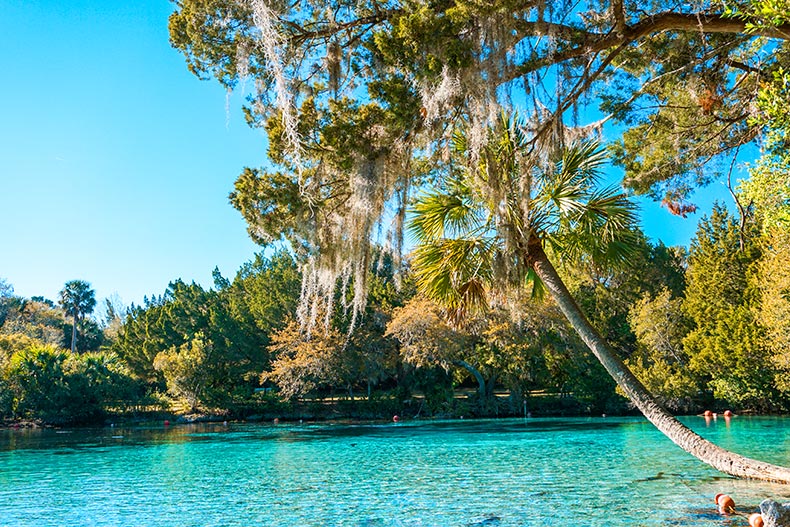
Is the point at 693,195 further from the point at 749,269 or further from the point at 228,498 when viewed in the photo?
the point at 749,269

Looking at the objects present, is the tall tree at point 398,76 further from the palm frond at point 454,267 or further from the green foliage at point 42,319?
the green foliage at point 42,319

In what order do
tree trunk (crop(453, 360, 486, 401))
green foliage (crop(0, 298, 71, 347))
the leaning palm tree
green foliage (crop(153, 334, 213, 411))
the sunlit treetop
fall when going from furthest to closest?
green foliage (crop(0, 298, 71, 347)) < green foliage (crop(153, 334, 213, 411)) < tree trunk (crop(453, 360, 486, 401)) < the leaning palm tree < the sunlit treetop

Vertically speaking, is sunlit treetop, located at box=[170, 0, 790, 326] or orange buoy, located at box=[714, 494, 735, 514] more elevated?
sunlit treetop, located at box=[170, 0, 790, 326]

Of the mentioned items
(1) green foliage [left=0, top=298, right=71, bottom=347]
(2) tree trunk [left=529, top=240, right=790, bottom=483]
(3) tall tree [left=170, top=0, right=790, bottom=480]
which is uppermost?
(1) green foliage [left=0, top=298, right=71, bottom=347]

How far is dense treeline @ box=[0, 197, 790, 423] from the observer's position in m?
25.9

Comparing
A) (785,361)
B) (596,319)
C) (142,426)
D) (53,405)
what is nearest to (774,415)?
(785,361)

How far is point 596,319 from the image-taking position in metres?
32.3

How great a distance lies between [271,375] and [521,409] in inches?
509

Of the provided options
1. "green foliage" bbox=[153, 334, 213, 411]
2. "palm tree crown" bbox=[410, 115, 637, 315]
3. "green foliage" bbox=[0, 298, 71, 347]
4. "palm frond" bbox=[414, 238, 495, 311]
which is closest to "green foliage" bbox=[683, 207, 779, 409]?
"palm tree crown" bbox=[410, 115, 637, 315]

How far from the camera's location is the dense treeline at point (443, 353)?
25938 millimetres

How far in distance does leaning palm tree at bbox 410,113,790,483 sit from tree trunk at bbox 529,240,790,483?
0.04 ft

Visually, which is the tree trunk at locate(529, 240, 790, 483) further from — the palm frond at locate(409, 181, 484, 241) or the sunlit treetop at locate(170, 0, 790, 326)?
the sunlit treetop at locate(170, 0, 790, 326)

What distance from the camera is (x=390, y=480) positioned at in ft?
40.8

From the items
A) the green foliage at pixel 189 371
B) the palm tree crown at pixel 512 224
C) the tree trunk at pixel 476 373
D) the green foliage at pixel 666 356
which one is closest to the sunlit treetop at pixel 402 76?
the palm tree crown at pixel 512 224
